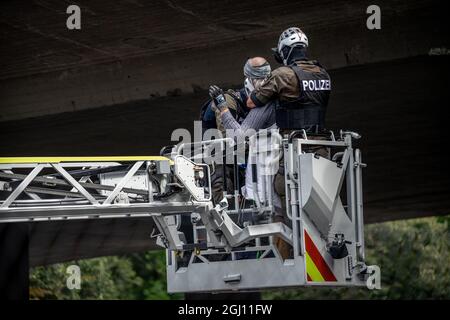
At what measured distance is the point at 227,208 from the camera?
11266mm

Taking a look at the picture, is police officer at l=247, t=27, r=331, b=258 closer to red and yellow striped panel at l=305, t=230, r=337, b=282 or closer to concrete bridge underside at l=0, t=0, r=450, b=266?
red and yellow striped panel at l=305, t=230, r=337, b=282

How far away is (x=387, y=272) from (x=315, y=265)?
2672 centimetres

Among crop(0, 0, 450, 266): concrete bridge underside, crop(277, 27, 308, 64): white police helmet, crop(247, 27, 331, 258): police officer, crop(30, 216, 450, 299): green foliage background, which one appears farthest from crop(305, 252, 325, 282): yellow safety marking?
crop(30, 216, 450, 299): green foliage background

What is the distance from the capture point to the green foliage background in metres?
34.5

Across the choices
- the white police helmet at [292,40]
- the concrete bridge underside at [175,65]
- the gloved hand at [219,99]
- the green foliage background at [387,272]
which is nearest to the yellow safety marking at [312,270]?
the gloved hand at [219,99]

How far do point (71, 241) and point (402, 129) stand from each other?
11143 millimetres

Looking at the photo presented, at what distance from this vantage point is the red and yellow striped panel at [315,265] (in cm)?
1052

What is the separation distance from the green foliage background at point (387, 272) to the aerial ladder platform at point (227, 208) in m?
21.2

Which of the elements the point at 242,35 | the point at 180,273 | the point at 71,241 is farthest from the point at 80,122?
the point at 71,241

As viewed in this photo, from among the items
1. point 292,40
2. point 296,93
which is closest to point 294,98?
point 296,93

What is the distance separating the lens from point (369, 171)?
22.8 metres

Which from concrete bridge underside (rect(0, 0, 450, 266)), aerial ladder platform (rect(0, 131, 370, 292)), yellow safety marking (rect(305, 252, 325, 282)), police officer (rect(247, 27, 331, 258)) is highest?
concrete bridge underside (rect(0, 0, 450, 266))

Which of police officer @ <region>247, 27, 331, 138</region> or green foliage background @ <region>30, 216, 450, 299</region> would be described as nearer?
A: police officer @ <region>247, 27, 331, 138</region>
